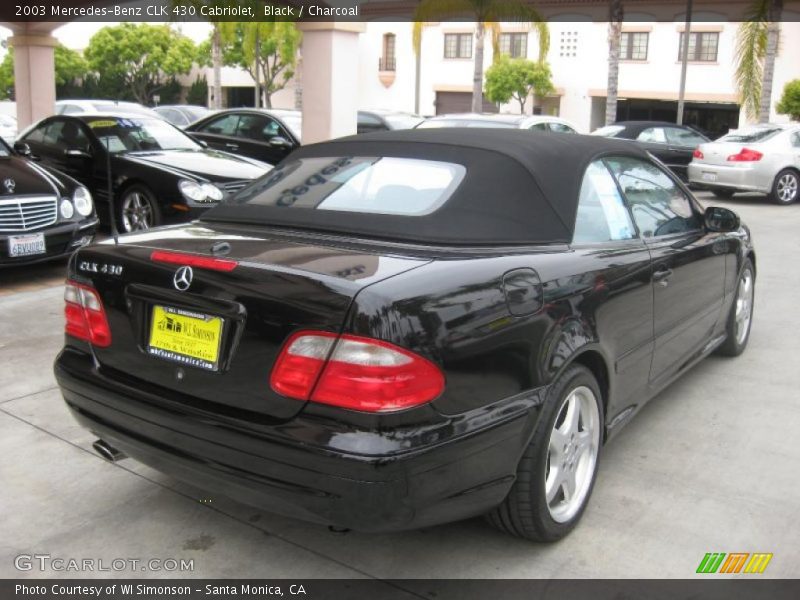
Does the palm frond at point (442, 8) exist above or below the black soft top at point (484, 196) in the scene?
above

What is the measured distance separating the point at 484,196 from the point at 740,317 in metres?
3.01

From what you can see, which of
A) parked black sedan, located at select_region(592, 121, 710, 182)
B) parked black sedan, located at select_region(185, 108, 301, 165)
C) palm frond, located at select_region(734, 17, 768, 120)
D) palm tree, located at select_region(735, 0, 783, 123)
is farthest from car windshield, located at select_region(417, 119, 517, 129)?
palm frond, located at select_region(734, 17, 768, 120)

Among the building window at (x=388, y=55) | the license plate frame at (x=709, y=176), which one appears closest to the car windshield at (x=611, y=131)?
the license plate frame at (x=709, y=176)

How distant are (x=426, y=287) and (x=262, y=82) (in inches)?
2042

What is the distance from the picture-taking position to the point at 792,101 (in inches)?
1015

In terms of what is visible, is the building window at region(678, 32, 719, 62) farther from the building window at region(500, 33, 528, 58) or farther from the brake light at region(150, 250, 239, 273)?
the brake light at region(150, 250, 239, 273)

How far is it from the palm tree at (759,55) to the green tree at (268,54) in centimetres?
1822

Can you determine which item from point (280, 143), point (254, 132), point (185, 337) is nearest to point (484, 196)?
point (185, 337)

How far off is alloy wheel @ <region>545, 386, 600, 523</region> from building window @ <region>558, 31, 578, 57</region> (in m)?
39.2

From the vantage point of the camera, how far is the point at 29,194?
710 centimetres

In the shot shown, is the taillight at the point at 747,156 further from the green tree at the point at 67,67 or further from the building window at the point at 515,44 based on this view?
the green tree at the point at 67,67

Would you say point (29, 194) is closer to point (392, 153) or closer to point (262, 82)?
point (392, 153)

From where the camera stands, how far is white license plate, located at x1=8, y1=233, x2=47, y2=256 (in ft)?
22.5

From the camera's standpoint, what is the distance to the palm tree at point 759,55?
2166 cm
